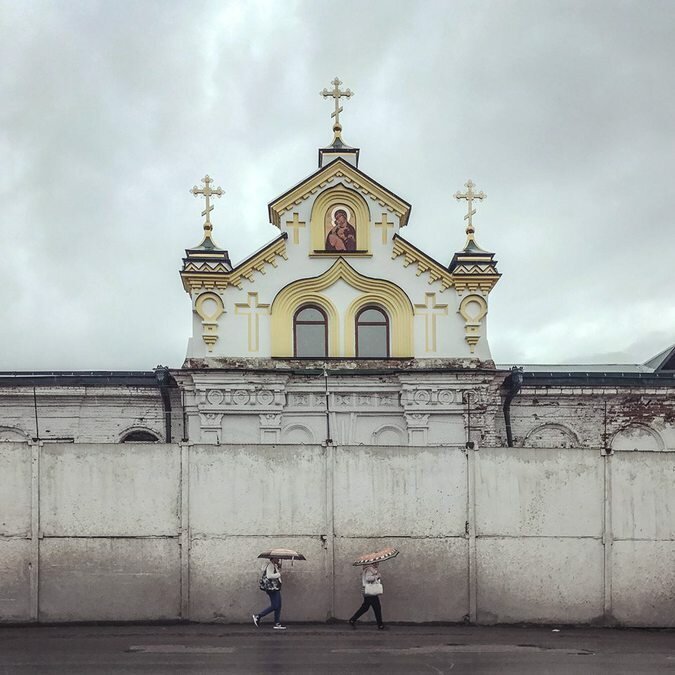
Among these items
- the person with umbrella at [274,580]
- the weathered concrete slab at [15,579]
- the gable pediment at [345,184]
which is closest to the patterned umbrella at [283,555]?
the person with umbrella at [274,580]

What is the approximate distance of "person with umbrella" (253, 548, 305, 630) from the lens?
1573 centimetres

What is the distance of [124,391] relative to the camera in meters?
27.9

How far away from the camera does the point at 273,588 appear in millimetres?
15695

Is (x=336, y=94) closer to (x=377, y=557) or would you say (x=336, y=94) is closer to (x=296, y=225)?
(x=296, y=225)

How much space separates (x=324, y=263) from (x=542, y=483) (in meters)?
12.3

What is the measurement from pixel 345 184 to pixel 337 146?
1896mm

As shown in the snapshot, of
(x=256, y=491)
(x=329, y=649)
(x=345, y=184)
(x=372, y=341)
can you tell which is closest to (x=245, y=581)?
(x=256, y=491)

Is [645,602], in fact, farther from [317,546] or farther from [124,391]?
[124,391]

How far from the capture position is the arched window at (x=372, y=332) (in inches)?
1064

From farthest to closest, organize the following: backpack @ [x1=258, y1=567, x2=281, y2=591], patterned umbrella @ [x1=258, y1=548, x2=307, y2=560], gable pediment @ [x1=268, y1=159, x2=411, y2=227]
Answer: gable pediment @ [x1=268, y1=159, x2=411, y2=227] < patterned umbrella @ [x1=258, y1=548, x2=307, y2=560] < backpack @ [x1=258, y1=567, x2=281, y2=591]

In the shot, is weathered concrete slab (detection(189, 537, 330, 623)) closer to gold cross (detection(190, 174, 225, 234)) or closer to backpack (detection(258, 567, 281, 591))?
backpack (detection(258, 567, 281, 591))

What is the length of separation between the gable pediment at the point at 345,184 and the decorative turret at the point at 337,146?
0.77 meters

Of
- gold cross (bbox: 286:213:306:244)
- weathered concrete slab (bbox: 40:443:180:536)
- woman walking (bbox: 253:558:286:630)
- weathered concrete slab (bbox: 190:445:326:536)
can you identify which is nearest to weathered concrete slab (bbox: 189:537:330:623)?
weathered concrete slab (bbox: 190:445:326:536)

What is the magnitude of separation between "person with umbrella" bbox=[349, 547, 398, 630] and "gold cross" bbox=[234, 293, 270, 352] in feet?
38.5
